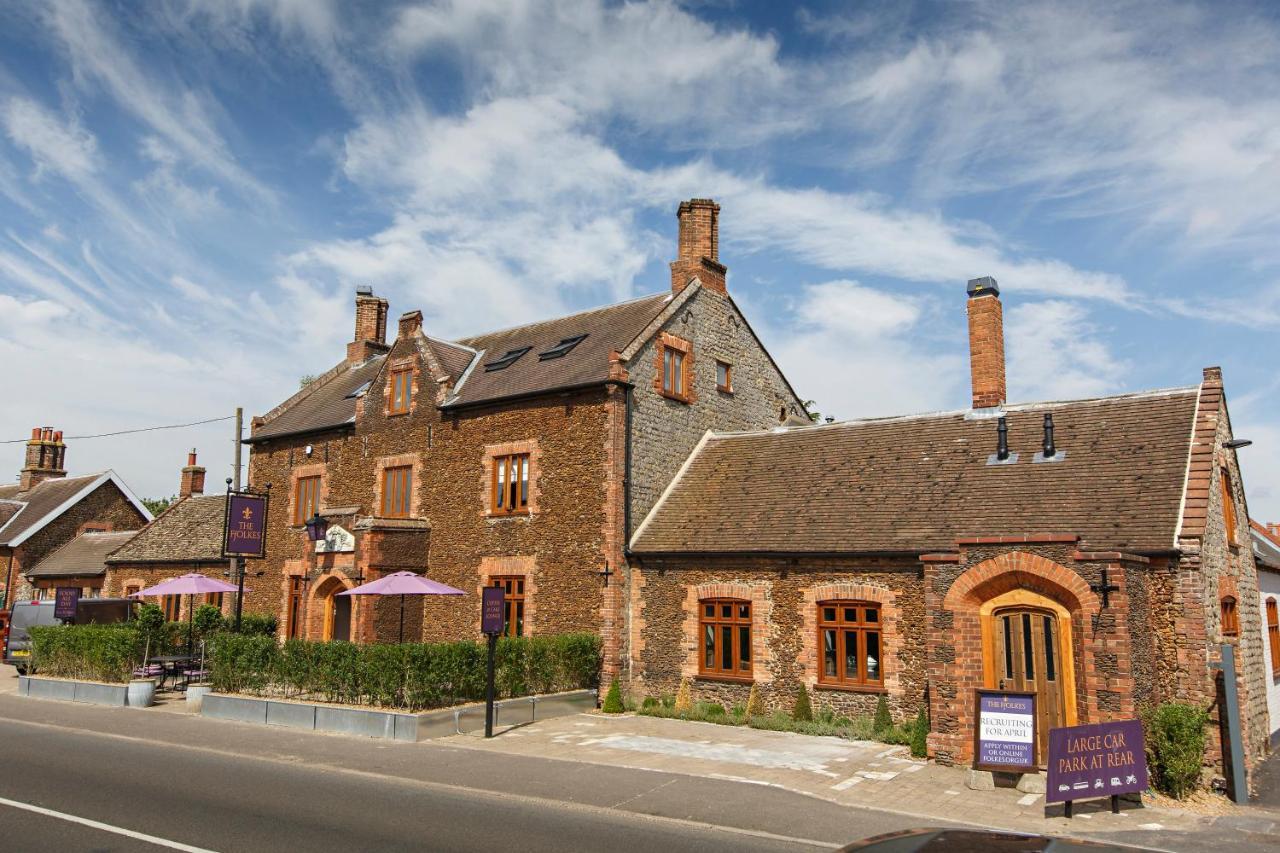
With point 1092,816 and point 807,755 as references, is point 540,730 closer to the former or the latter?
point 807,755

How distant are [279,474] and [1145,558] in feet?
77.5

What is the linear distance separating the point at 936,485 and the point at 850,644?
11.8 feet

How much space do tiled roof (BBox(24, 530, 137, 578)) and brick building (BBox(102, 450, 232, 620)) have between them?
1244 millimetres

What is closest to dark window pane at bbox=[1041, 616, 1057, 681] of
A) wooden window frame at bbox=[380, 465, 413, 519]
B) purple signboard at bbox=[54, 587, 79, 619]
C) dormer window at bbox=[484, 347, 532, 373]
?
dormer window at bbox=[484, 347, 532, 373]

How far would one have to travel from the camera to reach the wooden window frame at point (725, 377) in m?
24.7

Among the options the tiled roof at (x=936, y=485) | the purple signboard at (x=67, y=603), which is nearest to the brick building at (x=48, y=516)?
the purple signboard at (x=67, y=603)

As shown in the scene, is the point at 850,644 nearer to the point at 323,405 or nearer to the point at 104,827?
the point at 104,827

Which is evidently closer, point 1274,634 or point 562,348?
point 1274,634

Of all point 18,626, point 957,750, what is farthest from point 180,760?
point 18,626

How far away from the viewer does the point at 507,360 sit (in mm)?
24859

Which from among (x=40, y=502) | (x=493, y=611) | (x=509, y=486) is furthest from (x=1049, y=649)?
(x=40, y=502)

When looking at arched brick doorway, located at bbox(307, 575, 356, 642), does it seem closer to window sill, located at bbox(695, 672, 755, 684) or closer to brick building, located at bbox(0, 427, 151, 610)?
window sill, located at bbox(695, 672, 755, 684)

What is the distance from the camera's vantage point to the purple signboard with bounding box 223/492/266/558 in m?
25.0

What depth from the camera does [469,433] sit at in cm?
2316
